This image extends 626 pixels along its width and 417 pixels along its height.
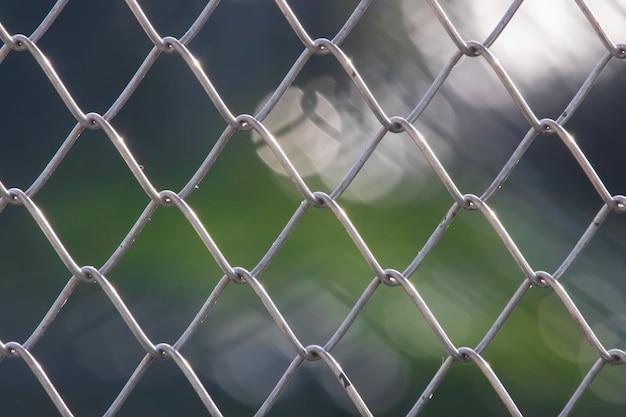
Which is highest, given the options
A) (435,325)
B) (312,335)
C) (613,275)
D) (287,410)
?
(613,275)

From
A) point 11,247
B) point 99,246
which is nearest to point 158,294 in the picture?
point 99,246

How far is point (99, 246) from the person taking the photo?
3.16 m

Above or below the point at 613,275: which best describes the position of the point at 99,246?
below

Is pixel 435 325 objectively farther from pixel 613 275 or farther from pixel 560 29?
pixel 613 275

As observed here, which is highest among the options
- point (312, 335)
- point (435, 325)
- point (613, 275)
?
point (613, 275)

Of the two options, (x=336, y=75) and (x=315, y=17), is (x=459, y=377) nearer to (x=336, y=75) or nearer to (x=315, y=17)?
(x=336, y=75)

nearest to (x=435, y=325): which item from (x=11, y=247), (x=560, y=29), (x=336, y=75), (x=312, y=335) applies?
(x=560, y=29)

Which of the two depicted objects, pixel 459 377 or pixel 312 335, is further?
pixel 459 377

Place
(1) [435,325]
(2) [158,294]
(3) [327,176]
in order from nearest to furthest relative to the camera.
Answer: (1) [435,325] < (3) [327,176] < (2) [158,294]

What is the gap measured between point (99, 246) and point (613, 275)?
5.19 ft

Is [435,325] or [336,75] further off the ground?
[336,75]

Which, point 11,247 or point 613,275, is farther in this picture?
point 11,247

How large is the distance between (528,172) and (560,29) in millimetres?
602

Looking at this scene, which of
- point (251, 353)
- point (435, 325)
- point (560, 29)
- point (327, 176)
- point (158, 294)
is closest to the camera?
point (435, 325)
